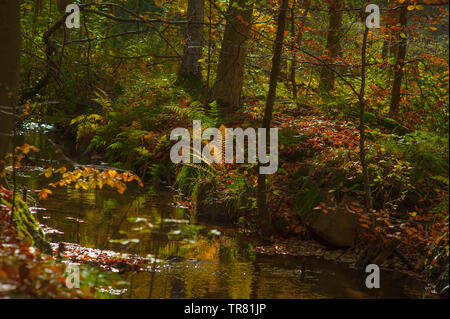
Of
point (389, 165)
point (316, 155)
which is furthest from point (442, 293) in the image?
point (316, 155)

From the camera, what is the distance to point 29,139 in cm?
1580

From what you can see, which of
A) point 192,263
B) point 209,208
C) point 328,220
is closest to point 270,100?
point 328,220

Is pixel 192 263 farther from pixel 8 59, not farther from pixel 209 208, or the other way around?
pixel 8 59

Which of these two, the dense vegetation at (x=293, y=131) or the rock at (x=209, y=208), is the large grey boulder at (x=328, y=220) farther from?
the rock at (x=209, y=208)

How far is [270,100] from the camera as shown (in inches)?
297

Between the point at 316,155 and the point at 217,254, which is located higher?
the point at 316,155

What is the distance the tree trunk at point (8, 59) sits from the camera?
5582mm

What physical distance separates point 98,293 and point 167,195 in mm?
5335

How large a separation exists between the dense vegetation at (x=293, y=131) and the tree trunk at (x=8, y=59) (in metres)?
0.02

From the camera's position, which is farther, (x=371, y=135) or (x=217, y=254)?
(x=371, y=135)

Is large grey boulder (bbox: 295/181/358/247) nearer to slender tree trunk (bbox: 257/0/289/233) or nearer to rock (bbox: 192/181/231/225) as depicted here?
slender tree trunk (bbox: 257/0/289/233)

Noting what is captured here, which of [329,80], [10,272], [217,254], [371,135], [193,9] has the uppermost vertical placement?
[193,9]

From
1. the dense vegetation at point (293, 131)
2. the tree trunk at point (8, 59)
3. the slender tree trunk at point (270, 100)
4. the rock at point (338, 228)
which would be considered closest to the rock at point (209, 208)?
the dense vegetation at point (293, 131)
